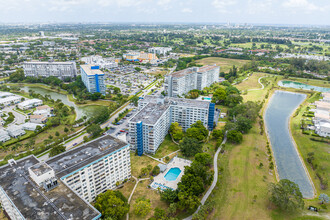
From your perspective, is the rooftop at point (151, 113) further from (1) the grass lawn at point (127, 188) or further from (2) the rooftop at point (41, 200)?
(2) the rooftop at point (41, 200)

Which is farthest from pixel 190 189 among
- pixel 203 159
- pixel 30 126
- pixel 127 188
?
pixel 30 126

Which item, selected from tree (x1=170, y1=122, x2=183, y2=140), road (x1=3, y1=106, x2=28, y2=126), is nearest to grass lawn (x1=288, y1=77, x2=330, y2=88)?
tree (x1=170, y1=122, x2=183, y2=140)

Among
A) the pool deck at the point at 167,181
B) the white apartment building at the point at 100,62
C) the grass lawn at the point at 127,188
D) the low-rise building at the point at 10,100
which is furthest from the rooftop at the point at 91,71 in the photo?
the grass lawn at the point at 127,188

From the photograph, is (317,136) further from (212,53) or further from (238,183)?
(212,53)

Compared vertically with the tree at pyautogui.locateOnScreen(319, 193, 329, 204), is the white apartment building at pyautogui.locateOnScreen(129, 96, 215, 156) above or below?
above

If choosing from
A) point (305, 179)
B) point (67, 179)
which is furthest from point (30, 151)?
point (305, 179)

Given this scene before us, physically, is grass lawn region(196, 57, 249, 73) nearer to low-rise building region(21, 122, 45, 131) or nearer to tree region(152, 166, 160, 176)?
low-rise building region(21, 122, 45, 131)
